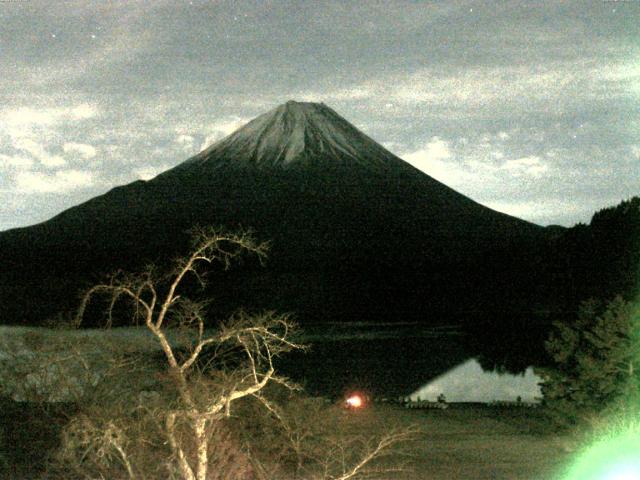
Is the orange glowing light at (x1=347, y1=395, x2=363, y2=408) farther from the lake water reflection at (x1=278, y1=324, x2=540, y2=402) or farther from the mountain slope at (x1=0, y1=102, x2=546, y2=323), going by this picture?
the mountain slope at (x1=0, y1=102, x2=546, y2=323)

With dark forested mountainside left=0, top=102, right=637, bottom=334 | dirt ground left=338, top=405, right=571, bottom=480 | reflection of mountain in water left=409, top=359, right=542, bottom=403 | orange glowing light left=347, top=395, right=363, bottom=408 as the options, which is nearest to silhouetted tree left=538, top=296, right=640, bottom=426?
dirt ground left=338, top=405, right=571, bottom=480

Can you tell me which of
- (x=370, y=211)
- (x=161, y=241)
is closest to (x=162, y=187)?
(x=161, y=241)

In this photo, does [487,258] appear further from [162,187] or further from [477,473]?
[477,473]

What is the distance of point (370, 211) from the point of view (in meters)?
112

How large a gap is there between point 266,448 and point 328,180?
105 m

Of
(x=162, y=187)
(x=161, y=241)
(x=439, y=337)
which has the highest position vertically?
(x=162, y=187)

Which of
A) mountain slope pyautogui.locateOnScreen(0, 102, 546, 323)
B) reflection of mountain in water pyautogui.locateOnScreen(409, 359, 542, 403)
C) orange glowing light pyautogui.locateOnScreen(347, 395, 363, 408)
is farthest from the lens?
mountain slope pyautogui.locateOnScreen(0, 102, 546, 323)

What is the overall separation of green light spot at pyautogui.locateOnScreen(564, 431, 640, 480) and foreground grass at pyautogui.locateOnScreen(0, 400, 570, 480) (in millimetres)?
345

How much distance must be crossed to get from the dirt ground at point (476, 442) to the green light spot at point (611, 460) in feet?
1.01

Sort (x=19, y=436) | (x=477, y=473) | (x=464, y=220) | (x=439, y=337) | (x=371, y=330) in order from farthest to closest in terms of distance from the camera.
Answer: (x=464, y=220), (x=371, y=330), (x=439, y=337), (x=19, y=436), (x=477, y=473)

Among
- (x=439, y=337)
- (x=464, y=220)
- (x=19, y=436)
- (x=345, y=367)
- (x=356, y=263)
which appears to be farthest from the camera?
(x=464, y=220)

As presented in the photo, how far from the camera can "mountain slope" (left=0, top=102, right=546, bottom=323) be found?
76.7 metres

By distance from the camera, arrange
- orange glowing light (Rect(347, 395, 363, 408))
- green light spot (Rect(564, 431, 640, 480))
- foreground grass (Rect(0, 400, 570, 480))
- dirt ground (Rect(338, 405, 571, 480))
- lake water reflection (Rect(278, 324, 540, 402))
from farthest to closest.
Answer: lake water reflection (Rect(278, 324, 540, 402))
orange glowing light (Rect(347, 395, 363, 408))
dirt ground (Rect(338, 405, 571, 480))
foreground grass (Rect(0, 400, 570, 480))
green light spot (Rect(564, 431, 640, 480))

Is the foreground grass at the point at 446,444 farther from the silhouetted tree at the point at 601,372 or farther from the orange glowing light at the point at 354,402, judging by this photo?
the silhouetted tree at the point at 601,372
